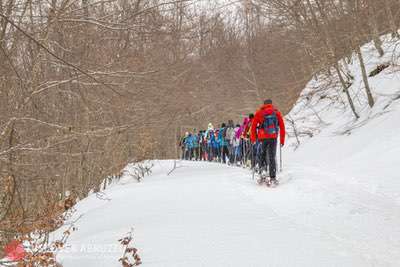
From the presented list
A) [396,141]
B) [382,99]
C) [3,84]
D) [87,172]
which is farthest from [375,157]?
[3,84]

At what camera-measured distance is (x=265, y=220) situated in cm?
633

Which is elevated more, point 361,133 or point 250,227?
point 361,133

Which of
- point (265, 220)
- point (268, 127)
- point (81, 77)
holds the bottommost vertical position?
point (265, 220)

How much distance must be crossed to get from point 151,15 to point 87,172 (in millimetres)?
8968

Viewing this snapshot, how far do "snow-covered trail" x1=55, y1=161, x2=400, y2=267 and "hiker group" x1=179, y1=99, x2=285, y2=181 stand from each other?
122 centimetres

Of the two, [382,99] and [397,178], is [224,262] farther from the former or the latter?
[382,99]

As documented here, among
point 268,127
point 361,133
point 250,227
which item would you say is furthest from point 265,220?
point 361,133

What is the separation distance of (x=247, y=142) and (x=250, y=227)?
1011 centimetres

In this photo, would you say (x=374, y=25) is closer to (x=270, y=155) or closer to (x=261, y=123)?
(x=261, y=123)

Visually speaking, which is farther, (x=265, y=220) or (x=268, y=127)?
(x=268, y=127)

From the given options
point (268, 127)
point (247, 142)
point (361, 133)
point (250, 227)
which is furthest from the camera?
point (247, 142)

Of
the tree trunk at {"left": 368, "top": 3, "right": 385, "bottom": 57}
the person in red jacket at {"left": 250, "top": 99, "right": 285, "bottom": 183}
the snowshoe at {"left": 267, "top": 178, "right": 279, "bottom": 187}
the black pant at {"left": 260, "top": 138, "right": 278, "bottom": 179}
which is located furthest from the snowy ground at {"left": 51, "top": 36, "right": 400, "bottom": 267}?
the tree trunk at {"left": 368, "top": 3, "right": 385, "bottom": 57}

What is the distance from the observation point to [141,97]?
21.3 ft

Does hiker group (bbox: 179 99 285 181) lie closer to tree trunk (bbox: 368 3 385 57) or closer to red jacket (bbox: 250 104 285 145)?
red jacket (bbox: 250 104 285 145)
